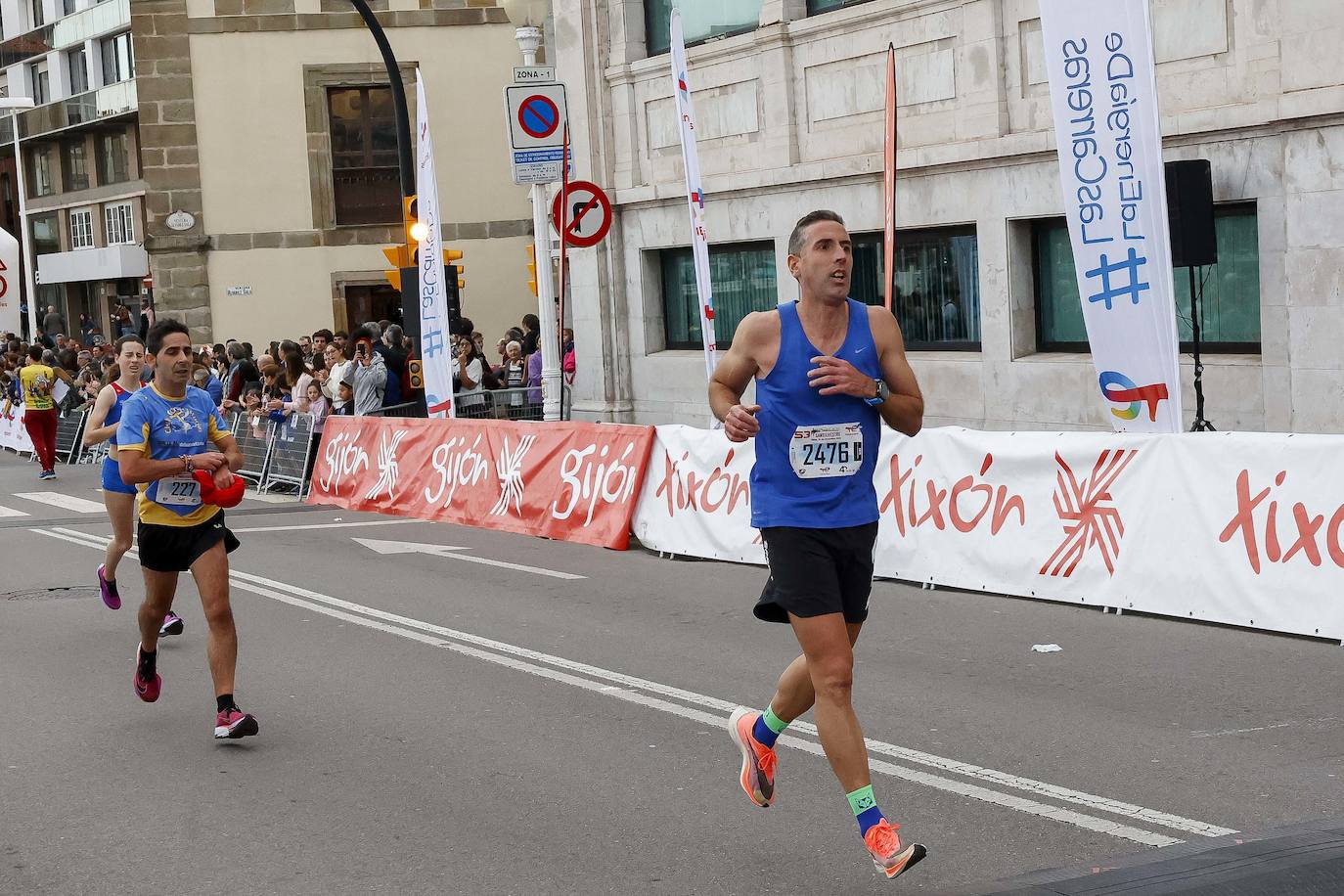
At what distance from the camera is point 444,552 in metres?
14.1

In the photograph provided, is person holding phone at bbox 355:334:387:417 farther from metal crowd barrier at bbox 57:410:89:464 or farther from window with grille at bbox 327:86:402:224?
window with grille at bbox 327:86:402:224

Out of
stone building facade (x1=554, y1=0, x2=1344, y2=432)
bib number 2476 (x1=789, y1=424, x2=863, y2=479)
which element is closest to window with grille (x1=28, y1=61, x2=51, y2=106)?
stone building facade (x1=554, y1=0, x2=1344, y2=432)

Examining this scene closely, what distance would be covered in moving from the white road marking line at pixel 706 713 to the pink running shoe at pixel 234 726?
5.64 ft

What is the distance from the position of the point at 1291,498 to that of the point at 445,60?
31168mm

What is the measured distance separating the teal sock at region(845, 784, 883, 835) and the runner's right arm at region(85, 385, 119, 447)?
20.9 ft

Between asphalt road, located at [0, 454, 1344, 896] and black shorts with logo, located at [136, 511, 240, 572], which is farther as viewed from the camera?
black shorts with logo, located at [136, 511, 240, 572]

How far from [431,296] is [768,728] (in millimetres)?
13001

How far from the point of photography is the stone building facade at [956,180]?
1395 cm

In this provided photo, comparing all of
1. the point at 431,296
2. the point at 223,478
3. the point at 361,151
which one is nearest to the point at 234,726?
the point at 223,478

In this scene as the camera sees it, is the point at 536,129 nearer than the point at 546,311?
Yes

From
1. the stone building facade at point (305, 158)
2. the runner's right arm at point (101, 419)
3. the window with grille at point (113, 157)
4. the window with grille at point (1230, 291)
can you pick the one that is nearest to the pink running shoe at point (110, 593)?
the runner's right arm at point (101, 419)

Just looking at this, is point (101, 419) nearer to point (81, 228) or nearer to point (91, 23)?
point (81, 228)

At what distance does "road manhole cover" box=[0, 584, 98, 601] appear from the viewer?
12.0 m

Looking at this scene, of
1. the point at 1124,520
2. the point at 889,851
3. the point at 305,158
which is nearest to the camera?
the point at 889,851
